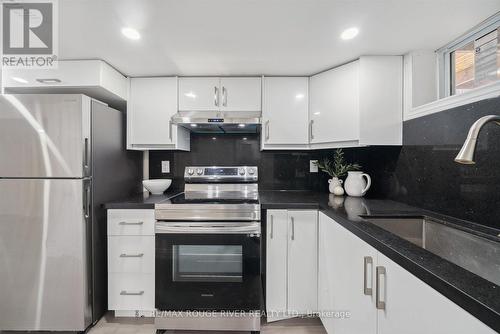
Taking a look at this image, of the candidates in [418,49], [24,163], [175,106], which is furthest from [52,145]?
[418,49]

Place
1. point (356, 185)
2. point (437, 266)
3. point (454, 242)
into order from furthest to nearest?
point (356, 185)
point (454, 242)
point (437, 266)

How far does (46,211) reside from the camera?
1.46m

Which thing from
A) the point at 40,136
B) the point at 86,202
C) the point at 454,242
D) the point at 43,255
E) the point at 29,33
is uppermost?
the point at 29,33

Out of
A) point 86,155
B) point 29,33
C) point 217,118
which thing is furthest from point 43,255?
point 217,118

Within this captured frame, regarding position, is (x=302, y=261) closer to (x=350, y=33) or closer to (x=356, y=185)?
(x=356, y=185)

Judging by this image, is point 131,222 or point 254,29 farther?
point 131,222

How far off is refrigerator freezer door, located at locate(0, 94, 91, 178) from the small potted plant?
6.55 feet

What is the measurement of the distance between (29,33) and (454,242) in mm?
2630

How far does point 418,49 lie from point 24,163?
9.32ft

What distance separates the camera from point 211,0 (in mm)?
1073

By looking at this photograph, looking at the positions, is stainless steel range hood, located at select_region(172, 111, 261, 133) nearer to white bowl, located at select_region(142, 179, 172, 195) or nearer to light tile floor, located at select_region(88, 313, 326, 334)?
white bowl, located at select_region(142, 179, 172, 195)

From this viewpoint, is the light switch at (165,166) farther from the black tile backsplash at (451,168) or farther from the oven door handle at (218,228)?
the black tile backsplash at (451,168)

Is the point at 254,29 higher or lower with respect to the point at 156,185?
higher

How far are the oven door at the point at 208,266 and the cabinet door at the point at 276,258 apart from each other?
0.11m
